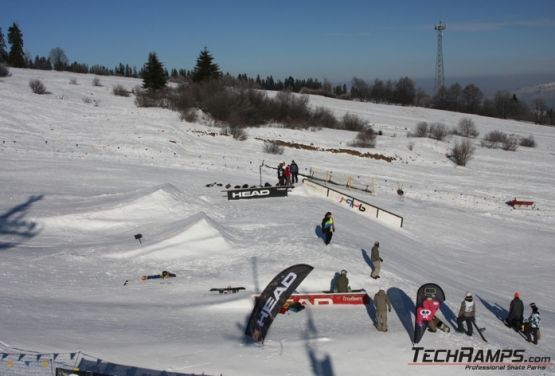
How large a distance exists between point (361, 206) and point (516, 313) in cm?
1224

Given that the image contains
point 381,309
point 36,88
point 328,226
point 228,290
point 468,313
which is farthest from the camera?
point 36,88

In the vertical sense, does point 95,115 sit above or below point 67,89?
below

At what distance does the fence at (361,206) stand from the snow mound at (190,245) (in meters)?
9.58

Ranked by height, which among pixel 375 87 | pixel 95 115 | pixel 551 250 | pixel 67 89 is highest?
pixel 375 87

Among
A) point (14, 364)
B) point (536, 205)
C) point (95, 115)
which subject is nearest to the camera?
point (14, 364)

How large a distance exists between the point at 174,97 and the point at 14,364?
5208 cm

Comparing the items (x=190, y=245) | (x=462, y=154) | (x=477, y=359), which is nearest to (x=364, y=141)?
(x=462, y=154)

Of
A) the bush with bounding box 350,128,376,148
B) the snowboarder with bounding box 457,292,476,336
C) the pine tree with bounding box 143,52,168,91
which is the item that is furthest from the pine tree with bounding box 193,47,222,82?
the snowboarder with bounding box 457,292,476,336

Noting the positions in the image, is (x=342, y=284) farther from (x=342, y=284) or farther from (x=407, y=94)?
(x=407, y=94)

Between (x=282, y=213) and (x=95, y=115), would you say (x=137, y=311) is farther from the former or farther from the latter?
(x=95, y=115)

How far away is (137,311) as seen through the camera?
12.3 metres

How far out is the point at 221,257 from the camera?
16266 mm

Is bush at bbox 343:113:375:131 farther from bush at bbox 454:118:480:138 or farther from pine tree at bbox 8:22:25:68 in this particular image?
pine tree at bbox 8:22:25:68

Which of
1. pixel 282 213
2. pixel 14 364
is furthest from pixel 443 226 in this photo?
pixel 14 364
